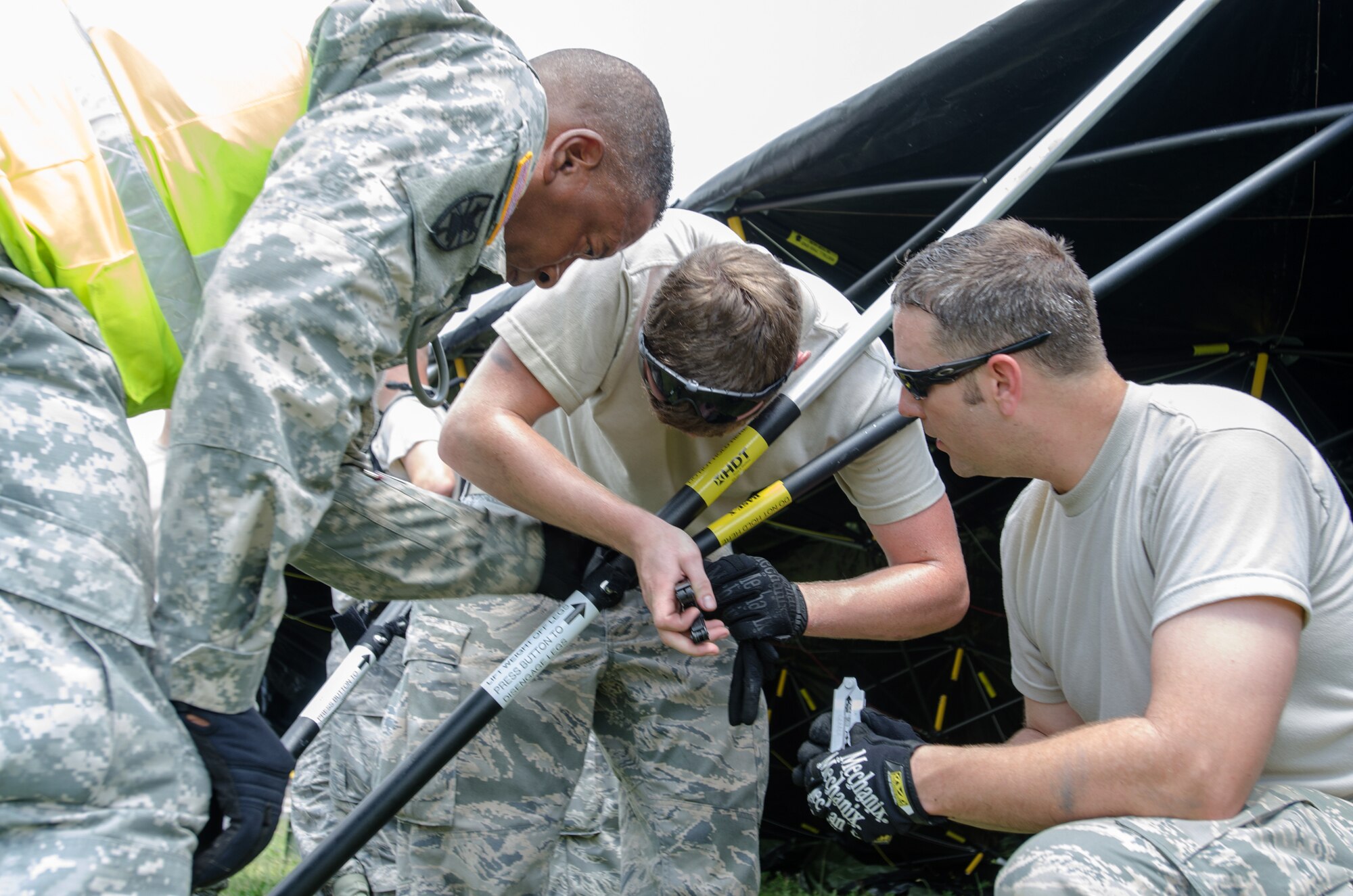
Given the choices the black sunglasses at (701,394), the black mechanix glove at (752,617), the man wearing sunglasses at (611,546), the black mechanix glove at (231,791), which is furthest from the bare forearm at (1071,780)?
the black mechanix glove at (231,791)

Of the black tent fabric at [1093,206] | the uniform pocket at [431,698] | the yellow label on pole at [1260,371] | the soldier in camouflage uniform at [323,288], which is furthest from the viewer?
the yellow label on pole at [1260,371]

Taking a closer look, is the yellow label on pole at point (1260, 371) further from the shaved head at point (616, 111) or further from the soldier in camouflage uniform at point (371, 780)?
the soldier in camouflage uniform at point (371, 780)

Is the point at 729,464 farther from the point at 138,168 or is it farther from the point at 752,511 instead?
the point at 138,168

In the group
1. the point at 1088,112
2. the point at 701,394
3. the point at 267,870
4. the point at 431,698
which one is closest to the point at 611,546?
the point at 701,394

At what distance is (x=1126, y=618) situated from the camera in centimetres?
195

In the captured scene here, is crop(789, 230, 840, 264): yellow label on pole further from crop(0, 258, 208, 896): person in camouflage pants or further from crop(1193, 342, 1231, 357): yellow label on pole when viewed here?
crop(0, 258, 208, 896): person in camouflage pants

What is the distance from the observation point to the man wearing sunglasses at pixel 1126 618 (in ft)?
5.32

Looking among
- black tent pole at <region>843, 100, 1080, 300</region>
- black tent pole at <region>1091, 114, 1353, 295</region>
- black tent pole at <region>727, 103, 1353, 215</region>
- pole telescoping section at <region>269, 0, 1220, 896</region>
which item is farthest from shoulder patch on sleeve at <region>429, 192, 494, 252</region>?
black tent pole at <region>727, 103, 1353, 215</region>

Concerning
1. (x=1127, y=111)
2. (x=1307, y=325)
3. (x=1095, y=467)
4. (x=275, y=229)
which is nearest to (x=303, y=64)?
(x=275, y=229)

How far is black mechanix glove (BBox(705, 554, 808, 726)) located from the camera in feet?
7.43

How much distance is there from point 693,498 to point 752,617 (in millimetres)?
305

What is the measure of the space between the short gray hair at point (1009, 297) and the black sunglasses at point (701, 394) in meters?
0.43

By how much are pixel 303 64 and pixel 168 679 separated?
868 mm

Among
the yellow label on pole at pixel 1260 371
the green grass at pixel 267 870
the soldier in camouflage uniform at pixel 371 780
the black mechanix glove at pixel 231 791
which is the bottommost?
the green grass at pixel 267 870
